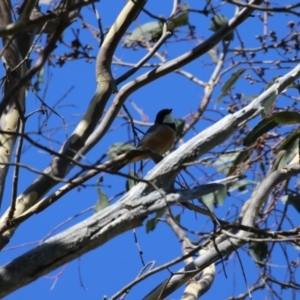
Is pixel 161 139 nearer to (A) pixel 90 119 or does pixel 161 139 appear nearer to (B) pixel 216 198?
(B) pixel 216 198

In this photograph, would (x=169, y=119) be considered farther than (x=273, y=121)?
Yes

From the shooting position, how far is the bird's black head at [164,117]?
14.9ft

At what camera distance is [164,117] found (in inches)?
183

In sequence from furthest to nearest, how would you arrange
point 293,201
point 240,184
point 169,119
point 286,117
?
point 169,119, point 240,184, point 293,201, point 286,117

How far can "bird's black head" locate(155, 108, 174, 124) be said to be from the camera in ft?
14.9

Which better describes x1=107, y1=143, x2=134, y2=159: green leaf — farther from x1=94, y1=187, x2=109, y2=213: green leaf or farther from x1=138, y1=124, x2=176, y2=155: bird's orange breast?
x1=94, y1=187, x2=109, y2=213: green leaf

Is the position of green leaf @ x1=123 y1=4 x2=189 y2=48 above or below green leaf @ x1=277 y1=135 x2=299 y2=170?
above

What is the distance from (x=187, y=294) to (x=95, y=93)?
0.92m

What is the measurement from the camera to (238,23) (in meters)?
2.65

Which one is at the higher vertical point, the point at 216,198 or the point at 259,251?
the point at 216,198

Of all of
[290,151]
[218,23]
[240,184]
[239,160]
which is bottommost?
[290,151]

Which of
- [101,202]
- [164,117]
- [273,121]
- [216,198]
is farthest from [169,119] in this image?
[273,121]

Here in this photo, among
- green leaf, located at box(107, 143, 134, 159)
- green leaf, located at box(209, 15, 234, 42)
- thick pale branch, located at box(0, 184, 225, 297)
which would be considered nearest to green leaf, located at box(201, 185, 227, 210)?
green leaf, located at box(107, 143, 134, 159)

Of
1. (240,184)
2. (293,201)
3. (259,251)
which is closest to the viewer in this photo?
(293,201)
